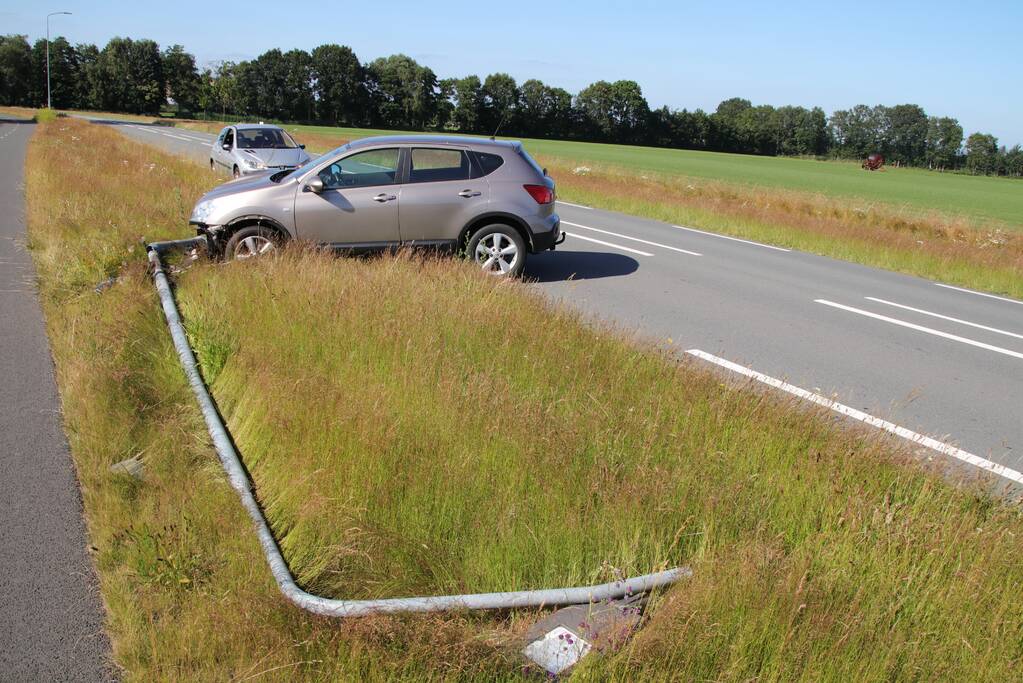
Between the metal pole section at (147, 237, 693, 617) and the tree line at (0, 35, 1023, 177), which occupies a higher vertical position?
the tree line at (0, 35, 1023, 177)

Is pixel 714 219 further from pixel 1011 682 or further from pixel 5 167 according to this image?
pixel 5 167

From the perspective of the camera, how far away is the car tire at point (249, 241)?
392 inches

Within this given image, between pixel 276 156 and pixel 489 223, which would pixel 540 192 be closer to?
pixel 489 223

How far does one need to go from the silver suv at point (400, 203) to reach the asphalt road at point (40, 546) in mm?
3484

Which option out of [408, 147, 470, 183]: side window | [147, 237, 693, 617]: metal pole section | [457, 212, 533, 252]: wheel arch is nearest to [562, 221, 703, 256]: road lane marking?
[457, 212, 533, 252]: wheel arch

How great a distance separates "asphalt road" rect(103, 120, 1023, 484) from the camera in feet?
21.6

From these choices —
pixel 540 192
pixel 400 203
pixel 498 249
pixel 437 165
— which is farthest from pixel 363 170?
pixel 540 192

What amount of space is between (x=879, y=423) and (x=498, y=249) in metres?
5.89

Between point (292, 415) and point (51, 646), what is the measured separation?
180 centimetres

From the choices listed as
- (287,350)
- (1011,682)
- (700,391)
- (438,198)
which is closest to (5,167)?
(438,198)

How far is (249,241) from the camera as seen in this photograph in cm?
1001

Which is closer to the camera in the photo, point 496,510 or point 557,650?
point 557,650

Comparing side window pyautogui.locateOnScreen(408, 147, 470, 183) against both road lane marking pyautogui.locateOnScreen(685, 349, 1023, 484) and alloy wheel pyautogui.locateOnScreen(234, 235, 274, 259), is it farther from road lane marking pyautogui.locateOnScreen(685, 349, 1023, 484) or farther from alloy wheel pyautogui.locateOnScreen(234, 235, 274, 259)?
road lane marking pyautogui.locateOnScreen(685, 349, 1023, 484)

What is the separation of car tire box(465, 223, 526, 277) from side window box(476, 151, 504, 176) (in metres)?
0.73
